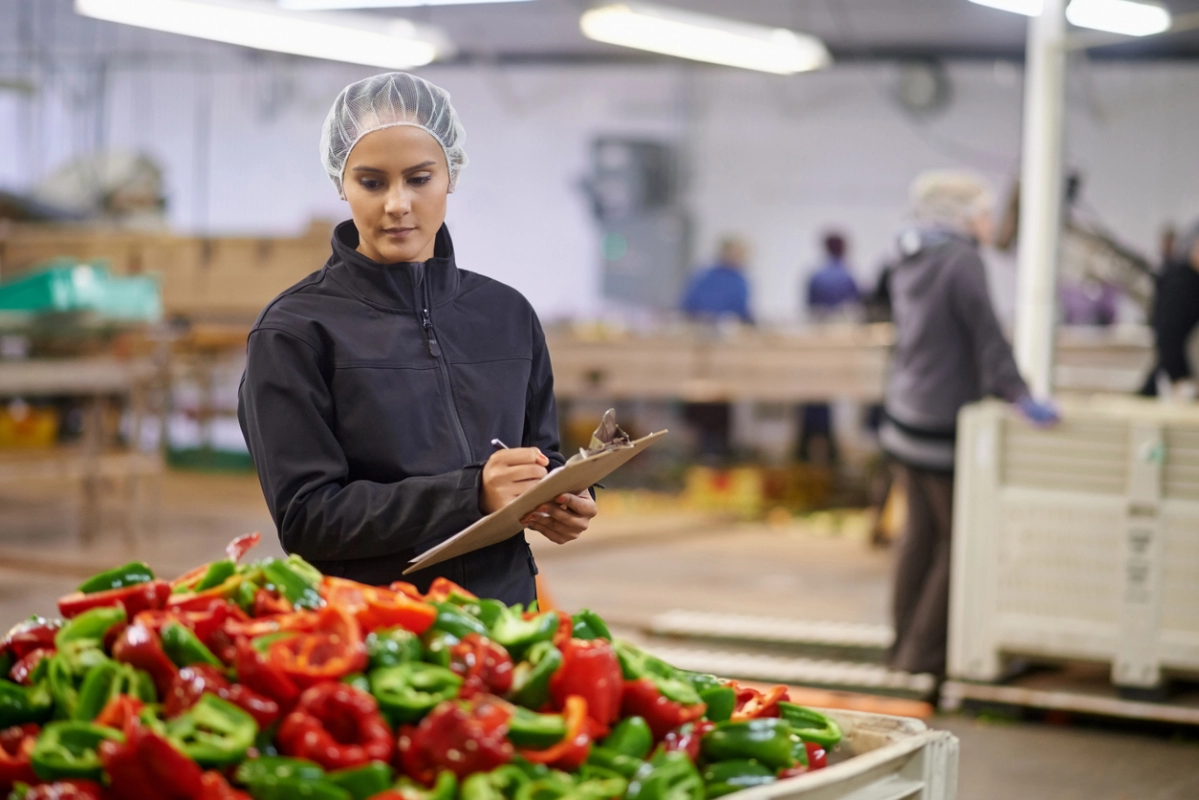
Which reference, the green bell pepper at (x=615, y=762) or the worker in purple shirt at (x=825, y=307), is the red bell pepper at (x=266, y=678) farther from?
the worker in purple shirt at (x=825, y=307)

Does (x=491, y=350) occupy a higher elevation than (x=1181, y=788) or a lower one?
higher

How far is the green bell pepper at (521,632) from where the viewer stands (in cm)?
154

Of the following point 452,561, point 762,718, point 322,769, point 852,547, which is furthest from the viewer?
point 852,547

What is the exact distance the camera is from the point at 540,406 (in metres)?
2.10

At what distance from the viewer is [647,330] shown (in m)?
9.19

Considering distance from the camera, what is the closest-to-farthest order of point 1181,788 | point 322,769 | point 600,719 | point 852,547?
point 322,769 → point 600,719 → point 1181,788 → point 852,547

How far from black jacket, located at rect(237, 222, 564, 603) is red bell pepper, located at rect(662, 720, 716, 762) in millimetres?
420

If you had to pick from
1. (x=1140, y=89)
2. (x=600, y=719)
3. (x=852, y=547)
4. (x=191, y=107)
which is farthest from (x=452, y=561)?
(x=191, y=107)

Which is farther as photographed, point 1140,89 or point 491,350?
point 1140,89

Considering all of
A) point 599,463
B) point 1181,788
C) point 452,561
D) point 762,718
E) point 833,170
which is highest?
point 833,170

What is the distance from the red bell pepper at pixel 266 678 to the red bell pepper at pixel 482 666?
169 mm

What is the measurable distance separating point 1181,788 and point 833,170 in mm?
10305

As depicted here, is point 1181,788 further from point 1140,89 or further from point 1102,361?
point 1140,89

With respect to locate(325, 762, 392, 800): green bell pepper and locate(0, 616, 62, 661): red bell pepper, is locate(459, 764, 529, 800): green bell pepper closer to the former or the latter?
locate(325, 762, 392, 800): green bell pepper
